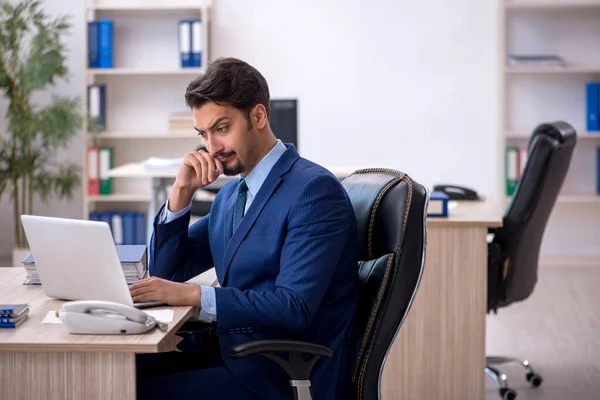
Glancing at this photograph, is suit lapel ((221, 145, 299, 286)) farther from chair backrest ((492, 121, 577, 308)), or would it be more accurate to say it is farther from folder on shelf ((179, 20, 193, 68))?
folder on shelf ((179, 20, 193, 68))

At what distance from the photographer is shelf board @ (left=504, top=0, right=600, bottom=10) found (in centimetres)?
631

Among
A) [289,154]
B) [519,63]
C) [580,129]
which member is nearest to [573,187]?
[580,129]

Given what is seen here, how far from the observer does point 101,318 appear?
6.04 feet

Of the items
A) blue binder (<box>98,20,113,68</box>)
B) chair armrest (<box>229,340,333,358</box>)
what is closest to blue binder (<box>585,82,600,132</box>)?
blue binder (<box>98,20,113,68</box>)

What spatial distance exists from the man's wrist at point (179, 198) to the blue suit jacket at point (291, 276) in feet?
0.81

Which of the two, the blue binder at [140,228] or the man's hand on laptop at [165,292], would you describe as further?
the blue binder at [140,228]

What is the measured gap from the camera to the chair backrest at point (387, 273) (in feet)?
6.75

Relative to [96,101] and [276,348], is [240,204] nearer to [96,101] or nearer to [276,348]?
[276,348]

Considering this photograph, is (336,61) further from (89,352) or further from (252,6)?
(89,352)

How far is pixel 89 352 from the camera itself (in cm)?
182

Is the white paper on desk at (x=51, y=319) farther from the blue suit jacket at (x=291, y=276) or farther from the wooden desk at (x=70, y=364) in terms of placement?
the blue suit jacket at (x=291, y=276)

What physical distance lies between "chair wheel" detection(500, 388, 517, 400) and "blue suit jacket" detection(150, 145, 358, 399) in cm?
172

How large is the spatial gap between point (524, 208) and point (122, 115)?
3897mm

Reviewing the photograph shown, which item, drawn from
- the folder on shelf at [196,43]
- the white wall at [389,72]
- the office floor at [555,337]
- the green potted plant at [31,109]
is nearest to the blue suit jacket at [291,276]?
the office floor at [555,337]
